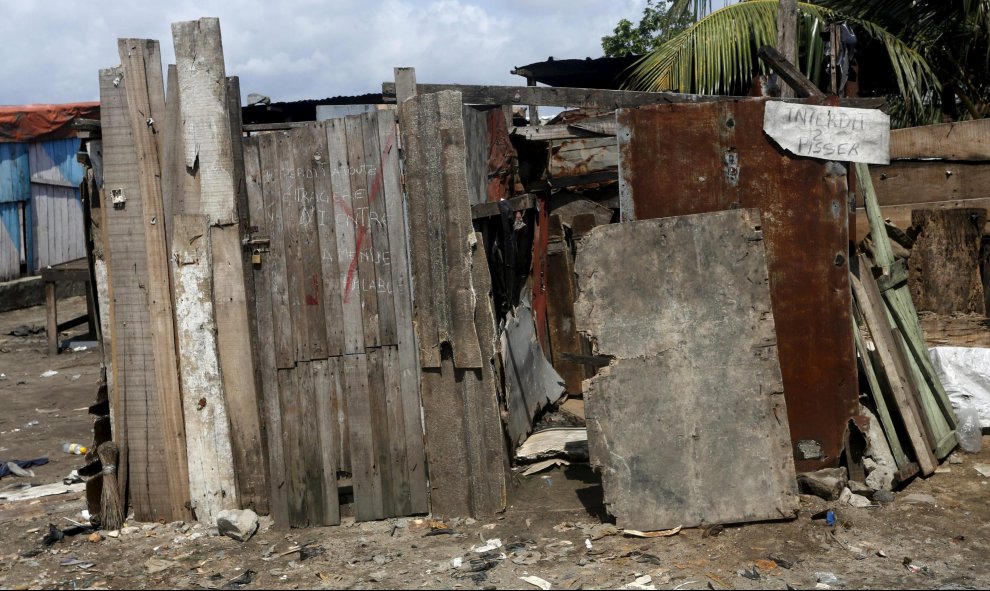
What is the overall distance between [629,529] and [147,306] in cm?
300

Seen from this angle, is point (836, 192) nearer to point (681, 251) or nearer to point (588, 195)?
point (681, 251)

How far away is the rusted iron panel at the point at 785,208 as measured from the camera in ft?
15.6

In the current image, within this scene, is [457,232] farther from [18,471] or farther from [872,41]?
[872,41]

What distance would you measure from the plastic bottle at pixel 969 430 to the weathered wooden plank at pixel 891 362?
0.46 meters

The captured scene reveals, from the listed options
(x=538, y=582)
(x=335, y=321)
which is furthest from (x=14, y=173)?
(x=538, y=582)

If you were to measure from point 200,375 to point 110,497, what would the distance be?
891 millimetres

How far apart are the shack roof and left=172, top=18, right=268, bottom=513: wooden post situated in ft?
40.2

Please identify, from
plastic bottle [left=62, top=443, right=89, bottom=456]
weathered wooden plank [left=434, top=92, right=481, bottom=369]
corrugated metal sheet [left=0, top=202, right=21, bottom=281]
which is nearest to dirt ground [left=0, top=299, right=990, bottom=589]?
weathered wooden plank [left=434, top=92, right=481, bottom=369]

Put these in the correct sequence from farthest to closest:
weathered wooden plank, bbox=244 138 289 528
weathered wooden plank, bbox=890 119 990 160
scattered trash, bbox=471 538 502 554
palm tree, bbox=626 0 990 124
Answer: palm tree, bbox=626 0 990 124
weathered wooden plank, bbox=890 119 990 160
weathered wooden plank, bbox=244 138 289 528
scattered trash, bbox=471 538 502 554

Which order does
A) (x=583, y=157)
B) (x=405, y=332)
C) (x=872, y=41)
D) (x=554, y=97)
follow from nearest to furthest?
(x=405, y=332)
(x=554, y=97)
(x=583, y=157)
(x=872, y=41)

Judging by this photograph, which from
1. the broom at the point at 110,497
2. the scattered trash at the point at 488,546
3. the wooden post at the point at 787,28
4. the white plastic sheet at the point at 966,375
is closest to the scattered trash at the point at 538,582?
the scattered trash at the point at 488,546

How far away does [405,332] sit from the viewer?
15.6ft

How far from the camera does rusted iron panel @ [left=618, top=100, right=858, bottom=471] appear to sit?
4.77m

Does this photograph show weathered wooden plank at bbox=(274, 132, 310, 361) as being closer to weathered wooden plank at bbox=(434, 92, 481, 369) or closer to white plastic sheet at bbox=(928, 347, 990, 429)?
weathered wooden plank at bbox=(434, 92, 481, 369)
